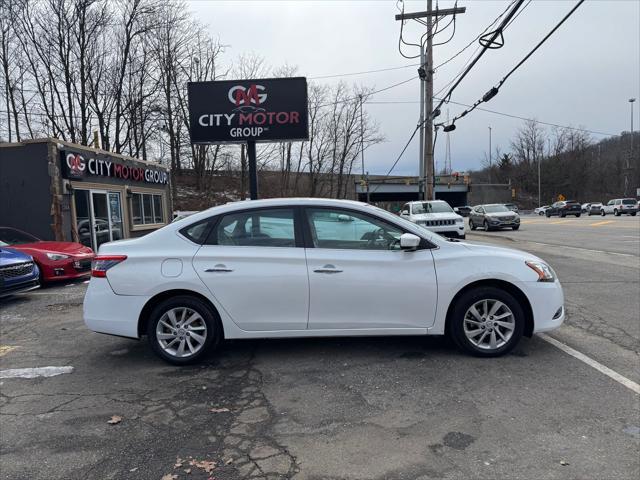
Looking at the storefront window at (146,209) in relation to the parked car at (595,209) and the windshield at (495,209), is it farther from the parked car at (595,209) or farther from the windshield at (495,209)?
the parked car at (595,209)

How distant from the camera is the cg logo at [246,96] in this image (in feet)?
45.1

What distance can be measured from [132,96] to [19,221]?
18258 millimetres

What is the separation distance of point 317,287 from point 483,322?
1.70 meters

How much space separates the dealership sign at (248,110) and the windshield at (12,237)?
5421 mm

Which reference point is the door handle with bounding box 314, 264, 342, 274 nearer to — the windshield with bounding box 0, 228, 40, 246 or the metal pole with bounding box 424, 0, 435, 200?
the windshield with bounding box 0, 228, 40, 246

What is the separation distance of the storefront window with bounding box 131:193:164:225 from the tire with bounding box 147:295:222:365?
1473 cm

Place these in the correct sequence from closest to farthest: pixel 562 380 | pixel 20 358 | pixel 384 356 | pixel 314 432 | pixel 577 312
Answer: pixel 314 432
pixel 562 380
pixel 384 356
pixel 20 358
pixel 577 312

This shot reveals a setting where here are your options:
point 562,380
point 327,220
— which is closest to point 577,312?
point 562,380

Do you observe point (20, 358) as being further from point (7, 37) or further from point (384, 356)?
point (7, 37)

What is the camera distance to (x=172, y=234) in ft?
15.2

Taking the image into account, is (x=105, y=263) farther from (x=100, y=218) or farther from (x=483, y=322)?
(x=100, y=218)

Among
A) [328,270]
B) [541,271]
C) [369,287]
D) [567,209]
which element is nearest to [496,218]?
[541,271]

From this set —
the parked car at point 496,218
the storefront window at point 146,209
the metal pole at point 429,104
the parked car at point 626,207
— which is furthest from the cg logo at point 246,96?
the parked car at point 626,207

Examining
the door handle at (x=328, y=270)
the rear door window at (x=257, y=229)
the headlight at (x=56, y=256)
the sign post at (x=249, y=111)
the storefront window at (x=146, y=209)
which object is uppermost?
the sign post at (x=249, y=111)
